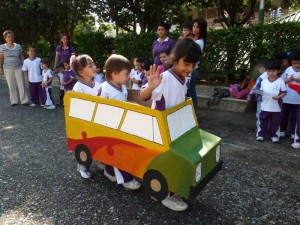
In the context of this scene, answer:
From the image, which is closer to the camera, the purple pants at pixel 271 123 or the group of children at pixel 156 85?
the group of children at pixel 156 85

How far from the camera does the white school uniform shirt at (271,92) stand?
4250 millimetres

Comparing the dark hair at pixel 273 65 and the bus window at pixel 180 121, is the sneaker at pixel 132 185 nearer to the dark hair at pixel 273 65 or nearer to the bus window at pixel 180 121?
the bus window at pixel 180 121

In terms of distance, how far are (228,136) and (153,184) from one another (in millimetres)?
2536

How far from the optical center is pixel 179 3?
1066 cm

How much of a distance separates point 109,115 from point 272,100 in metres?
2.65

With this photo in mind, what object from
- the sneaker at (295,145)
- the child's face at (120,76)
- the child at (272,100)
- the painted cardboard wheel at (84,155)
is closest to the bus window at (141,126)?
the child's face at (120,76)

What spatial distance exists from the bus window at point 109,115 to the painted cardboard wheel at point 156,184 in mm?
531

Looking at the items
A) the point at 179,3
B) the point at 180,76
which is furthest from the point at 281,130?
the point at 179,3

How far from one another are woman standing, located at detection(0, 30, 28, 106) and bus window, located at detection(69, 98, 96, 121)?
441cm

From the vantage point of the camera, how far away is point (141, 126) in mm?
2516

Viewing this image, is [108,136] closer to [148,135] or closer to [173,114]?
[148,135]

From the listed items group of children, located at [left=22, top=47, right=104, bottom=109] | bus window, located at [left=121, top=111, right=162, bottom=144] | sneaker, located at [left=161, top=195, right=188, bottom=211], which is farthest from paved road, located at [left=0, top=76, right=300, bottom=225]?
group of children, located at [left=22, top=47, right=104, bottom=109]

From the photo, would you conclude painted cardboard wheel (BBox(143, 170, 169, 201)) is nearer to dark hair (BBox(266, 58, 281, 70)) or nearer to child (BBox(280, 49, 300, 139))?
dark hair (BBox(266, 58, 281, 70))

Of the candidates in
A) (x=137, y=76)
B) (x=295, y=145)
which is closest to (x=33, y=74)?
(x=137, y=76)
